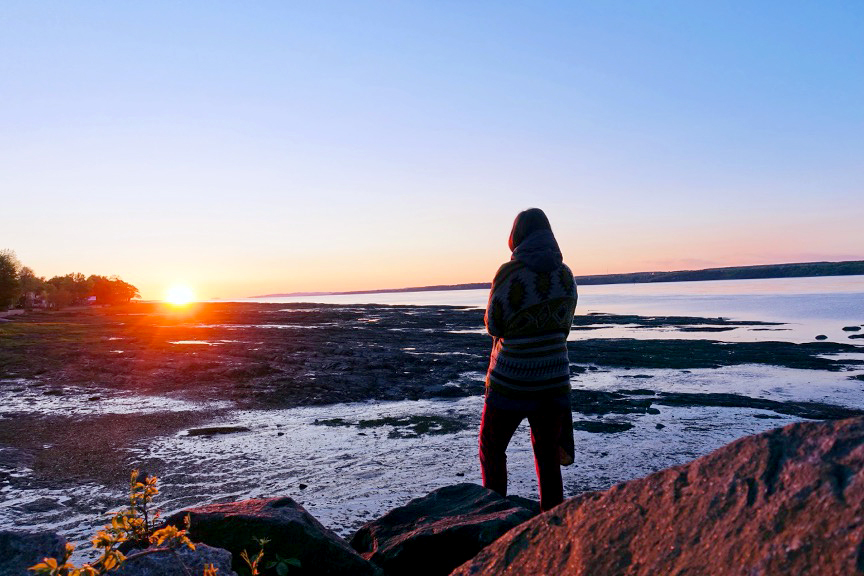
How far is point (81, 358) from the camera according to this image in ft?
58.9

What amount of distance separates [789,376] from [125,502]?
15362 mm

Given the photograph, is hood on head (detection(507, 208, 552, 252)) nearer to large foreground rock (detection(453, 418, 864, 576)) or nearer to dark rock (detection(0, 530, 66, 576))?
large foreground rock (detection(453, 418, 864, 576))

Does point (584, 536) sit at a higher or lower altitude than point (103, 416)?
higher

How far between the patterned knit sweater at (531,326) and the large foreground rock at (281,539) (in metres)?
1.41

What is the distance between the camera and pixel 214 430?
9531mm

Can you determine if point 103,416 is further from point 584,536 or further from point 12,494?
point 584,536

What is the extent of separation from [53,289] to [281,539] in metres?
82.6

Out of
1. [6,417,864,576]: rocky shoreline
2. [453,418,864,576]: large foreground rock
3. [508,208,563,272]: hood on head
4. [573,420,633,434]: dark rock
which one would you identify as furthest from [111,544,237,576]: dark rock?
[573,420,633,434]: dark rock

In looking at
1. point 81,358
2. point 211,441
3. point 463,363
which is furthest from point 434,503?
point 81,358

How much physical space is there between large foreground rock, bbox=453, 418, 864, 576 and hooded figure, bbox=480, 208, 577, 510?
183cm

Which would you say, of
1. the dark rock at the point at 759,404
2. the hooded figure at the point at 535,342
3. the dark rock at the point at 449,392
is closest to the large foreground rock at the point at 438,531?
the hooded figure at the point at 535,342

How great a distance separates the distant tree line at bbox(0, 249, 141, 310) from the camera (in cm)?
4325

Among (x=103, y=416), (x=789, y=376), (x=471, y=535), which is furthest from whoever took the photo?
(x=789, y=376)

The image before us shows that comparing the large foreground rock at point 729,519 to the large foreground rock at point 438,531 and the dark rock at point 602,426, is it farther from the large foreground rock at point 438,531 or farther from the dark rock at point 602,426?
the dark rock at point 602,426
